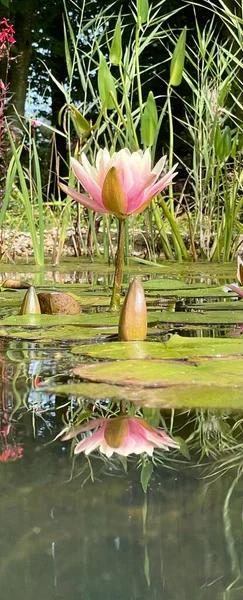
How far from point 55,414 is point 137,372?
14 cm

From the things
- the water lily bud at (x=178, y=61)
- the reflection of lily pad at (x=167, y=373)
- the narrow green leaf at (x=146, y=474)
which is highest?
the water lily bud at (x=178, y=61)

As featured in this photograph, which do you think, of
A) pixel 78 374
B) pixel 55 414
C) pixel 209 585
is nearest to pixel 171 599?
pixel 209 585

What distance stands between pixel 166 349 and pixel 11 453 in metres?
0.42

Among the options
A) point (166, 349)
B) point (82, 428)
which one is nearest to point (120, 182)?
point (166, 349)

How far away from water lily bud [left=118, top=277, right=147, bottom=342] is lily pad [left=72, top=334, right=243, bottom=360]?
0.05 metres

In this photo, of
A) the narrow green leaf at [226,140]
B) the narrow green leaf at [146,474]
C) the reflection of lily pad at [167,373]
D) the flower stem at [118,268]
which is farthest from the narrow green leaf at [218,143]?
the narrow green leaf at [146,474]

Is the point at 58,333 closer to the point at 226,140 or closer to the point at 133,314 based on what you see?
the point at 133,314

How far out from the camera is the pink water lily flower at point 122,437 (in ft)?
1.67

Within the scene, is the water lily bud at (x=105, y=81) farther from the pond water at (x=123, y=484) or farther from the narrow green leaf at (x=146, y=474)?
the narrow green leaf at (x=146, y=474)

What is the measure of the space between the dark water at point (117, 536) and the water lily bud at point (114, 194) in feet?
2.42

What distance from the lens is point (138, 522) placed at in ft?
1.23

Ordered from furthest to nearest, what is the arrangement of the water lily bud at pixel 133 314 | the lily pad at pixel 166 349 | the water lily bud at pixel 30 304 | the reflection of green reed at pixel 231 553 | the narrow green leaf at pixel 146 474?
1. the water lily bud at pixel 30 304
2. the water lily bud at pixel 133 314
3. the lily pad at pixel 166 349
4. the narrow green leaf at pixel 146 474
5. the reflection of green reed at pixel 231 553

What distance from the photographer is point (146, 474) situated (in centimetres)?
45

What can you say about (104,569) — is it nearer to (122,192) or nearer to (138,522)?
(138,522)
